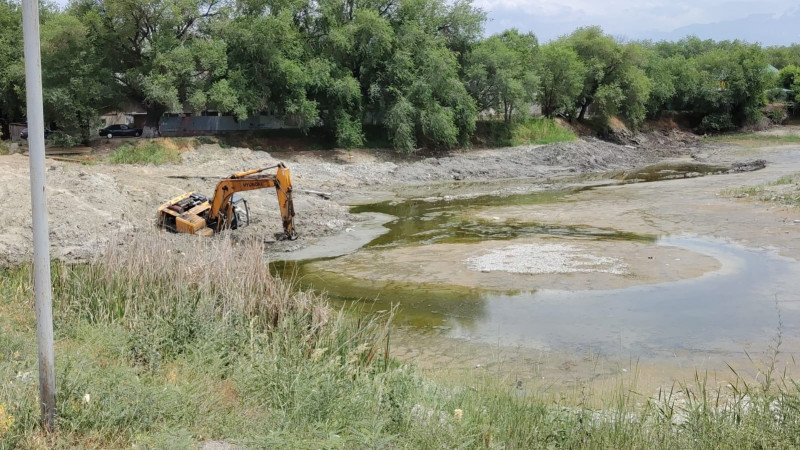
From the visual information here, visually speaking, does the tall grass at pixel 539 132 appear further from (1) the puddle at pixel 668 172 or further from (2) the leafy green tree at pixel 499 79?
(1) the puddle at pixel 668 172

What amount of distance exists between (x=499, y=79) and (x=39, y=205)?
4580 centimetres

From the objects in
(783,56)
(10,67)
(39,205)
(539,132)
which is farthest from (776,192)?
(783,56)

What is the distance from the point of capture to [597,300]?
15.3 meters

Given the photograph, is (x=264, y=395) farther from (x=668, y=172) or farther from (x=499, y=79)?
(x=499, y=79)

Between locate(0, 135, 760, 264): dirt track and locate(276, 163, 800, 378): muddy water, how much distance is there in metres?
4.98

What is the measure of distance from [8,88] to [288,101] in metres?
16.2

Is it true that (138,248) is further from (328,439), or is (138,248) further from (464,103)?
(464,103)

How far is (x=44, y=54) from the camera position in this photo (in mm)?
37094

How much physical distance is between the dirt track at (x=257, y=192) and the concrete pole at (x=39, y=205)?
26.4 ft

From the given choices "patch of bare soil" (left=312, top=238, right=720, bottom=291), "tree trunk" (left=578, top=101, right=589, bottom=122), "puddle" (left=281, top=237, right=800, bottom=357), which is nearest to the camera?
"puddle" (left=281, top=237, right=800, bottom=357)

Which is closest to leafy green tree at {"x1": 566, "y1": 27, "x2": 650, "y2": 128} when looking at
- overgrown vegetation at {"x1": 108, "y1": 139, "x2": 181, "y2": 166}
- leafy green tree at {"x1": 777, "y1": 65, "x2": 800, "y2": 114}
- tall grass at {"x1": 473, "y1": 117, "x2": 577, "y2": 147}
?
tall grass at {"x1": 473, "y1": 117, "x2": 577, "y2": 147}

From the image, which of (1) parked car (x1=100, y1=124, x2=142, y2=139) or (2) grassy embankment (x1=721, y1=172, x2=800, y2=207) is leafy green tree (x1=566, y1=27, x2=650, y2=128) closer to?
(2) grassy embankment (x1=721, y1=172, x2=800, y2=207)

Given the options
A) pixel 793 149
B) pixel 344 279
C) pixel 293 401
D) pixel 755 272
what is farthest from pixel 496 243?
pixel 793 149

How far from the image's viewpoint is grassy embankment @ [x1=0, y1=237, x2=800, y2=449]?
21.4 ft
